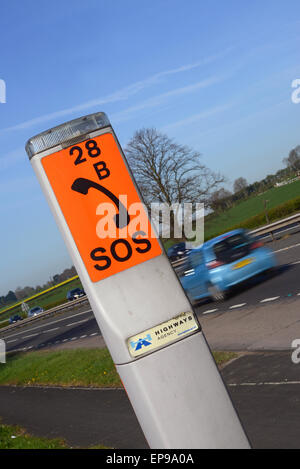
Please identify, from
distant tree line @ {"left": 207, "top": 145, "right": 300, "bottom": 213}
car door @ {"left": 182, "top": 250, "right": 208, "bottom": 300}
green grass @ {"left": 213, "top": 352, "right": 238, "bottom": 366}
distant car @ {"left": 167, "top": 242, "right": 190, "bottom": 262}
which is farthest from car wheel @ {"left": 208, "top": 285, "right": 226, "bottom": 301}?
distant tree line @ {"left": 207, "top": 145, "right": 300, "bottom": 213}

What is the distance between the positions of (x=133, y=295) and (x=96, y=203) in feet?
1.56

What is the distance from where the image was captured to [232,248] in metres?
14.9

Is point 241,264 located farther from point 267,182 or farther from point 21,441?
point 267,182

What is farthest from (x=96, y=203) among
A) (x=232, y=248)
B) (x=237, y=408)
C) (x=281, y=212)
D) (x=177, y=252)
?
(x=177, y=252)

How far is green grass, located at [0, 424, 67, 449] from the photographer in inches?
308

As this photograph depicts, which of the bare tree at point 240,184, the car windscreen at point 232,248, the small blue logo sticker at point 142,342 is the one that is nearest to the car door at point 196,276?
the car windscreen at point 232,248

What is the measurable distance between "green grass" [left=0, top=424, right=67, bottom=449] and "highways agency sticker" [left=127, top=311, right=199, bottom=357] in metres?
5.72

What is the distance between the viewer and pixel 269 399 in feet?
21.6

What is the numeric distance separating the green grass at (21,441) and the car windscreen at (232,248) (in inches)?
280

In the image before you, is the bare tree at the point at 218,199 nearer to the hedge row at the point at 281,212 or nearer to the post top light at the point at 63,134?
the hedge row at the point at 281,212

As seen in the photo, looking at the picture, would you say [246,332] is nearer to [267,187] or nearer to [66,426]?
[66,426]

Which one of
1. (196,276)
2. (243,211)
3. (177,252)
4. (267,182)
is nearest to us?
(196,276)

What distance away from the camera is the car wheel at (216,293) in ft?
50.9
